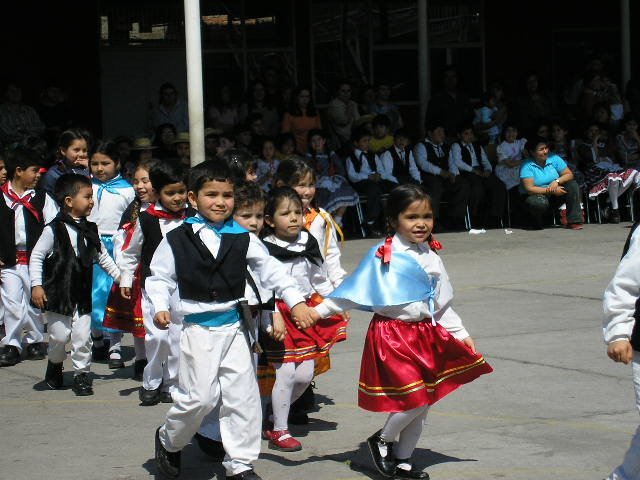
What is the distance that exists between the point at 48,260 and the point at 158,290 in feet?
7.72

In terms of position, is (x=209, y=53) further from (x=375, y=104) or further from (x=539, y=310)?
(x=539, y=310)

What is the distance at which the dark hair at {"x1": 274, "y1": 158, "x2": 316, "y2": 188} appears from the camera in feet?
22.4

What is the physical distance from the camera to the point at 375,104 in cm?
1730

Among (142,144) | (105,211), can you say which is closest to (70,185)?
(105,211)

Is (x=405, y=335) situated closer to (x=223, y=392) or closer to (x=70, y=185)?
(x=223, y=392)

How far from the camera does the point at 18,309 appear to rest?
8.70 meters

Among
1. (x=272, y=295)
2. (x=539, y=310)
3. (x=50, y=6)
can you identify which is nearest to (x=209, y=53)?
(x=50, y=6)

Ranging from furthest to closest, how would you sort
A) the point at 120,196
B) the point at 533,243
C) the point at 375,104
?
the point at 375,104 → the point at 533,243 → the point at 120,196

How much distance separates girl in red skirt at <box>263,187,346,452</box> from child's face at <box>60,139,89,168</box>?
3.01 m

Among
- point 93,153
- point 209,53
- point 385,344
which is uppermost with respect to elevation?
point 209,53

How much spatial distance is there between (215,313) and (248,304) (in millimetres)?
255

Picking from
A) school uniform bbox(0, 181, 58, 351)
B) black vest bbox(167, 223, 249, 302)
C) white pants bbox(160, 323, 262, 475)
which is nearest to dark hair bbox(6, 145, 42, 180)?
school uniform bbox(0, 181, 58, 351)

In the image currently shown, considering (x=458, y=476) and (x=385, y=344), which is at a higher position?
(x=385, y=344)

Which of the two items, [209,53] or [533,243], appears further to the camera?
[209,53]
